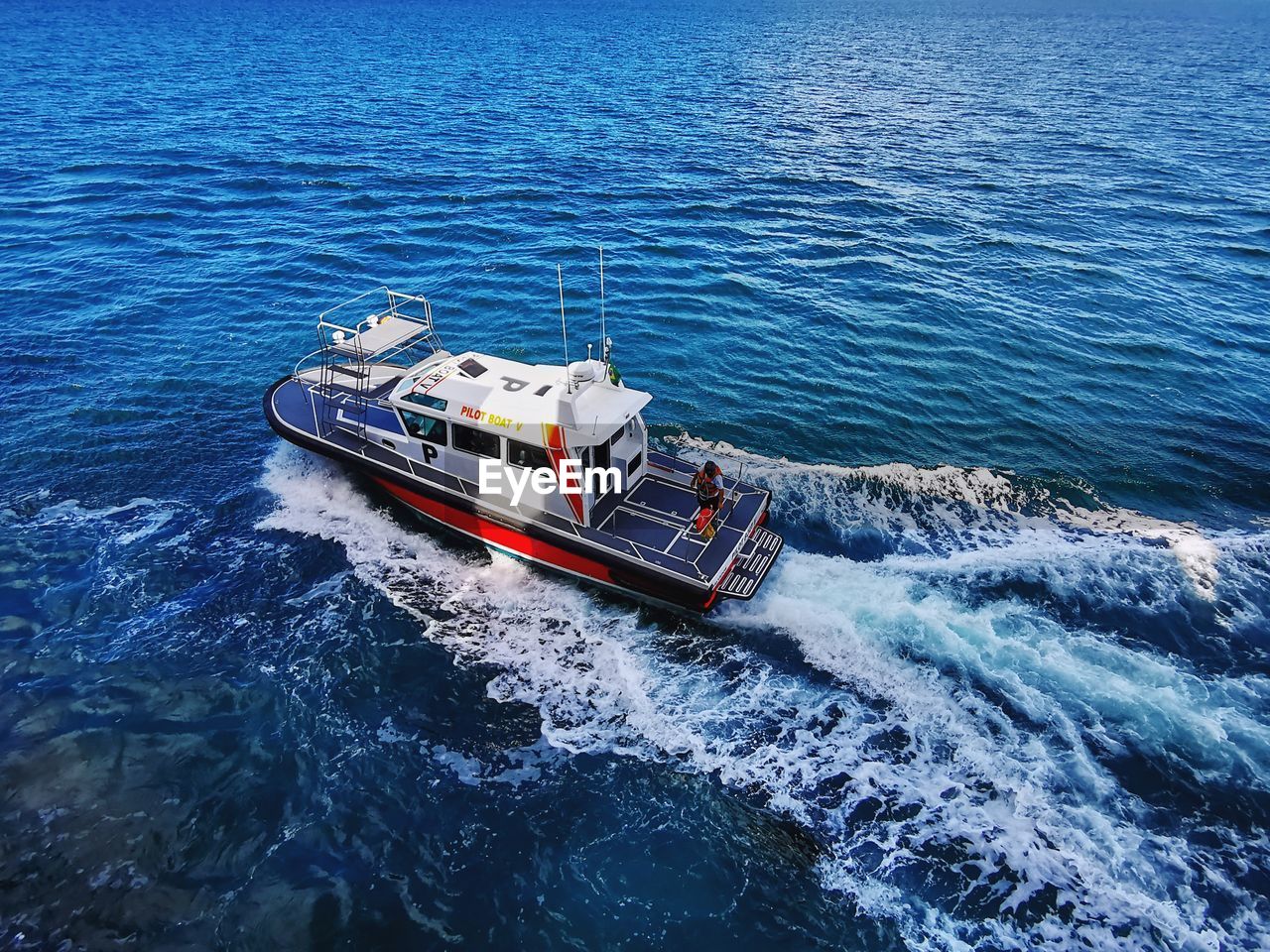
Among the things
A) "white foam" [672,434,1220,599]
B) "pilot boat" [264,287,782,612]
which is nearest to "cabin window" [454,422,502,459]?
"pilot boat" [264,287,782,612]

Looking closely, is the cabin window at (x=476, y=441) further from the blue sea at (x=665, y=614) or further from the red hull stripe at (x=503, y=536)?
the blue sea at (x=665, y=614)

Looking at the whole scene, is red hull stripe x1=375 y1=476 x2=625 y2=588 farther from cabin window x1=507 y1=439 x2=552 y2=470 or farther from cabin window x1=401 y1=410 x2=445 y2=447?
cabin window x1=507 y1=439 x2=552 y2=470

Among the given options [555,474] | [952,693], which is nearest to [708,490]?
[555,474]

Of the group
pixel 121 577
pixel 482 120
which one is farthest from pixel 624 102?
pixel 121 577

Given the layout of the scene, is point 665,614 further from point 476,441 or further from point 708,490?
point 476,441

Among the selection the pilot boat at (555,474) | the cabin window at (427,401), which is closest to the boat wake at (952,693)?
the pilot boat at (555,474)
